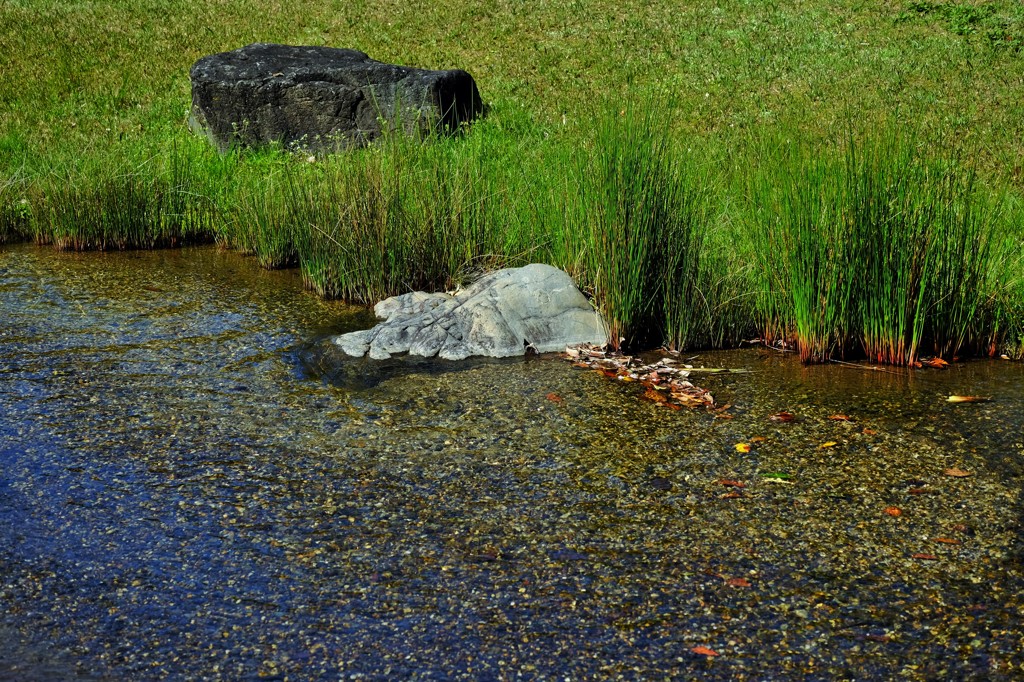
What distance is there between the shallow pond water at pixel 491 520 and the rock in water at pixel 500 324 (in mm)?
279

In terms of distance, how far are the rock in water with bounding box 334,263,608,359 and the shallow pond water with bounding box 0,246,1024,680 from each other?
279 millimetres

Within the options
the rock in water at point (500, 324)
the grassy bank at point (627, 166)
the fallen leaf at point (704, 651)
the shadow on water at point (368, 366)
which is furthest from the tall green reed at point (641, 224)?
the fallen leaf at point (704, 651)

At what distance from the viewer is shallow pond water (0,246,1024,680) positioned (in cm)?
329

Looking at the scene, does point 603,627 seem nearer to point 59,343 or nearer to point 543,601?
point 543,601

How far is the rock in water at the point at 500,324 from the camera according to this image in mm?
6445

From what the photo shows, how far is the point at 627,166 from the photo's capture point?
Answer: 20.3 feet

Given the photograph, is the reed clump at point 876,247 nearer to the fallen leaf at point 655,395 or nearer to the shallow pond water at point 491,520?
the shallow pond water at point 491,520

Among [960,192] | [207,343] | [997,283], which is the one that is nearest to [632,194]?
[960,192]

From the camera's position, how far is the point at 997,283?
6.33 meters

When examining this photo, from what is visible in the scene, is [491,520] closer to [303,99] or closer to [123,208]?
[123,208]

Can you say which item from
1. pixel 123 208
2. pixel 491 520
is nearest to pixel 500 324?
pixel 491 520

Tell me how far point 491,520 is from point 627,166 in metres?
2.74

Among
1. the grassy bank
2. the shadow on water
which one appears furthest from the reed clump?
the shadow on water

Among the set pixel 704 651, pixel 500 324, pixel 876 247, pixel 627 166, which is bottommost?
pixel 704 651
